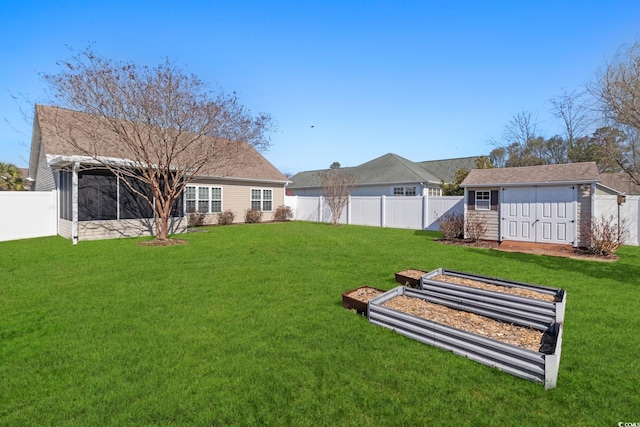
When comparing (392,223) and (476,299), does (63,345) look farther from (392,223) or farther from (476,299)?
(392,223)

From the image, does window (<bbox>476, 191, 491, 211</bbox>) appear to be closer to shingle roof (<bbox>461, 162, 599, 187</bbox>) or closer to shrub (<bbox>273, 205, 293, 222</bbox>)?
shingle roof (<bbox>461, 162, 599, 187</bbox>)

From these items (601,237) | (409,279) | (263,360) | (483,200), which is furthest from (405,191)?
(263,360)

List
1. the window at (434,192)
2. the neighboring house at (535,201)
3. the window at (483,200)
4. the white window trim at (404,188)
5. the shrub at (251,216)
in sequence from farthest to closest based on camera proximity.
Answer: the window at (434,192)
the white window trim at (404,188)
the shrub at (251,216)
the window at (483,200)
the neighboring house at (535,201)

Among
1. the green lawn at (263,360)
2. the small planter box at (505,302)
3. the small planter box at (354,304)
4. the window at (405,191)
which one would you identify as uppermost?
the window at (405,191)

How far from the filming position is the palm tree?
16.1m

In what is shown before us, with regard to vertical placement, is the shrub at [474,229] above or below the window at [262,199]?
below

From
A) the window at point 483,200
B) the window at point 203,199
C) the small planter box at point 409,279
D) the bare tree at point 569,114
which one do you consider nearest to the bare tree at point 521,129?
the bare tree at point 569,114

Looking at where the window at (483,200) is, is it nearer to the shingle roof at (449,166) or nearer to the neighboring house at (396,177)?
the neighboring house at (396,177)

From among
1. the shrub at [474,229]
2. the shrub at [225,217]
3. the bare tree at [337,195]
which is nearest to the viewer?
the shrub at [474,229]

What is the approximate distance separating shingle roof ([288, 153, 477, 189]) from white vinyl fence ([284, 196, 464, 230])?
3.57 metres

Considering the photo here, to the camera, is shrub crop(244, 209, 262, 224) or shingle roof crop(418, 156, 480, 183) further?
shingle roof crop(418, 156, 480, 183)

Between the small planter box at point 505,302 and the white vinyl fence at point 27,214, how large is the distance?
14712mm

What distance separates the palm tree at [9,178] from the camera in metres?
16.1

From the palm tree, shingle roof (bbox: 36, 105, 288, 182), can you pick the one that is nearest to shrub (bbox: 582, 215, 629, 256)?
shingle roof (bbox: 36, 105, 288, 182)
